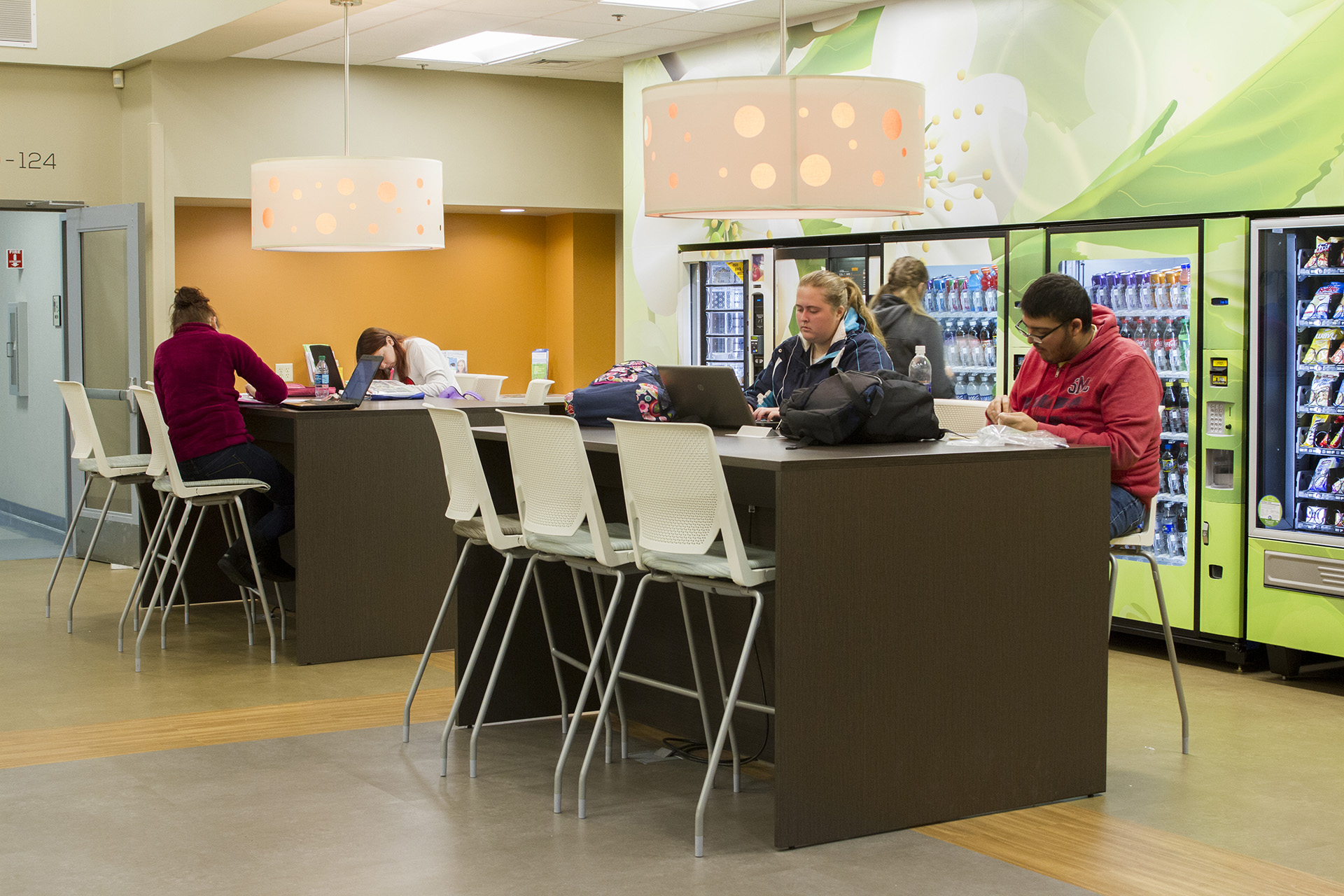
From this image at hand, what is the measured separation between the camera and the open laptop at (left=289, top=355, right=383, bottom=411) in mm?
6270

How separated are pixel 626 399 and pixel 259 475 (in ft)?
7.73

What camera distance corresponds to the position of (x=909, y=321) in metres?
7.19

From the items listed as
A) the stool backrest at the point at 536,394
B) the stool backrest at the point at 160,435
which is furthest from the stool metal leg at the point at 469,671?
the stool backrest at the point at 536,394

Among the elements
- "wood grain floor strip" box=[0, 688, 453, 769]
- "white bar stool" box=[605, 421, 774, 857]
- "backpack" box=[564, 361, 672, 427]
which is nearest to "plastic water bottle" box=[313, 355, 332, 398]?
"wood grain floor strip" box=[0, 688, 453, 769]

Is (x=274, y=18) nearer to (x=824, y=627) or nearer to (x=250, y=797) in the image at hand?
(x=250, y=797)

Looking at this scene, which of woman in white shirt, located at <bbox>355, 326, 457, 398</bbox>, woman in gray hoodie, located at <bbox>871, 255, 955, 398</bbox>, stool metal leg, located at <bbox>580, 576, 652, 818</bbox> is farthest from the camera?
woman in white shirt, located at <bbox>355, 326, 457, 398</bbox>

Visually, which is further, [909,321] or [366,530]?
[909,321]

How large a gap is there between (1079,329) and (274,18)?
15.9 feet

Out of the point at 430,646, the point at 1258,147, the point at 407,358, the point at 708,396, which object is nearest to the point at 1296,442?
the point at 1258,147

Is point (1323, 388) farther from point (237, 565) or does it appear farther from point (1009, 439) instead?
point (237, 565)

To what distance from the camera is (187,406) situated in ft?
20.9

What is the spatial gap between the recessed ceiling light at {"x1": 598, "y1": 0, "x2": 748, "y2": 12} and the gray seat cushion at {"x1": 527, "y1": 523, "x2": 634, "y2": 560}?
4187mm

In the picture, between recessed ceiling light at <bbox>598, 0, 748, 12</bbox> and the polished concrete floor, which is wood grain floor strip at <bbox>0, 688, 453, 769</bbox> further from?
recessed ceiling light at <bbox>598, 0, 748, 12</bbox>

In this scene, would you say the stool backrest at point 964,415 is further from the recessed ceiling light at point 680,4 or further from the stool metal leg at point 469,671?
the recessed ceiling light at point 680,4
